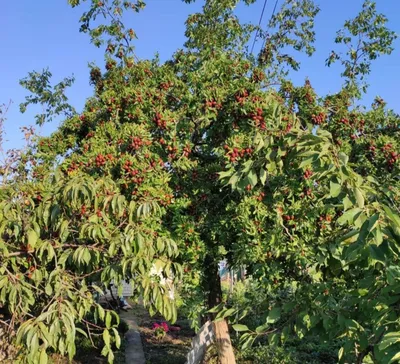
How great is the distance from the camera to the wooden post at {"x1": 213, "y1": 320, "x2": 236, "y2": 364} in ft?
16.8

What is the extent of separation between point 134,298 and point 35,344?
2132 millimetres

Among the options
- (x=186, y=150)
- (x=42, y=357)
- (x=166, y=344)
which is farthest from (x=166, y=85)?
(x=166, y=344)

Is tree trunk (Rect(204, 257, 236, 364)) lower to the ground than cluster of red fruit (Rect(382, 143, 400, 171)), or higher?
lower

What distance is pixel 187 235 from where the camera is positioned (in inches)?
160

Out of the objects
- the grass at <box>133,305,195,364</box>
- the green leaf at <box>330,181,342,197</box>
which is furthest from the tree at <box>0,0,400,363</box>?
the grass at <box>133,305,195,364</box>

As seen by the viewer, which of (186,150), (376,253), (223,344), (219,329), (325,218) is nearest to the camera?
(376,253)

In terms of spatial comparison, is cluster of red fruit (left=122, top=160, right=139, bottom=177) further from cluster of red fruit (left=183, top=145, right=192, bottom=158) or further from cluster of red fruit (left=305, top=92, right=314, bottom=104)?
cluster of red fruit (left=305, top=92, right=314, bottom=104)

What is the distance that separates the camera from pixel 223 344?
517 centimetres

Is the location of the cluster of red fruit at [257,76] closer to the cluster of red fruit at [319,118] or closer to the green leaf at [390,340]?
the cluster of red fruit at [319,118]

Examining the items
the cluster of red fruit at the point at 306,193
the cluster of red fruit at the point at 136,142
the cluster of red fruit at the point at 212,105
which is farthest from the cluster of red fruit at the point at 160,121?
the cluster of red fruit at the point at 306,193

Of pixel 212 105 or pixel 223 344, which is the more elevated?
pixel 212 105

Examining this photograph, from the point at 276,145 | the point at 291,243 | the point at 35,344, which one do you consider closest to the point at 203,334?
the point at 291,243

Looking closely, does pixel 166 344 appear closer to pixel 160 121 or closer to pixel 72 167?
pixel 72 167

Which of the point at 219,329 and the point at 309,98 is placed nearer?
the point at 309,98
